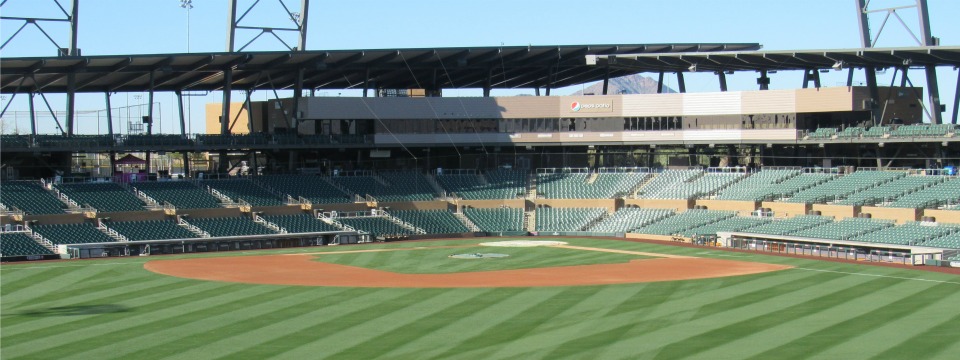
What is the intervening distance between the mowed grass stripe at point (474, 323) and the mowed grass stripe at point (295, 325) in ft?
10.4

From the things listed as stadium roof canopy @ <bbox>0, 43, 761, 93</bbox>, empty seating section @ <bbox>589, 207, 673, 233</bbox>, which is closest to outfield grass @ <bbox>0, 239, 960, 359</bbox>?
stadium roof canopy @ <bbox>0, 43, 761, 93</bbox>

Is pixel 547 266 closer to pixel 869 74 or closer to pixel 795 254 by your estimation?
pixel 795 254

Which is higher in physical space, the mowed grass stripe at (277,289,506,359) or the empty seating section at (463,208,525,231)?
the empty seating section at (463,208,525,231)

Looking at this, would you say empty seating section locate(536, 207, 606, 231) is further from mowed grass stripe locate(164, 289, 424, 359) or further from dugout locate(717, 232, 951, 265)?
mowed grass stripe locate(164, 289, 424, 359)

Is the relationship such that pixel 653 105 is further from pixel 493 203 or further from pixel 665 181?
pixel 493 203

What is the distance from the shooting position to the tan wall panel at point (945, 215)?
64.0m

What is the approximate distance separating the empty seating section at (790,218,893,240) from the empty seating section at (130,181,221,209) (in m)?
40.1

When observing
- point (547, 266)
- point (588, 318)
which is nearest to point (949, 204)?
point (547, 266)

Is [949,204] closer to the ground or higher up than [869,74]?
closer to the ground

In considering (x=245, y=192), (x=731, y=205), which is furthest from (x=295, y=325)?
(x=731, y=205)

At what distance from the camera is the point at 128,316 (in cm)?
4181

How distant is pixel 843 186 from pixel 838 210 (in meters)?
4.27

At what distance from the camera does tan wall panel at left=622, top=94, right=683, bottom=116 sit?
287 feet

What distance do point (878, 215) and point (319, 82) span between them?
46378 mm
